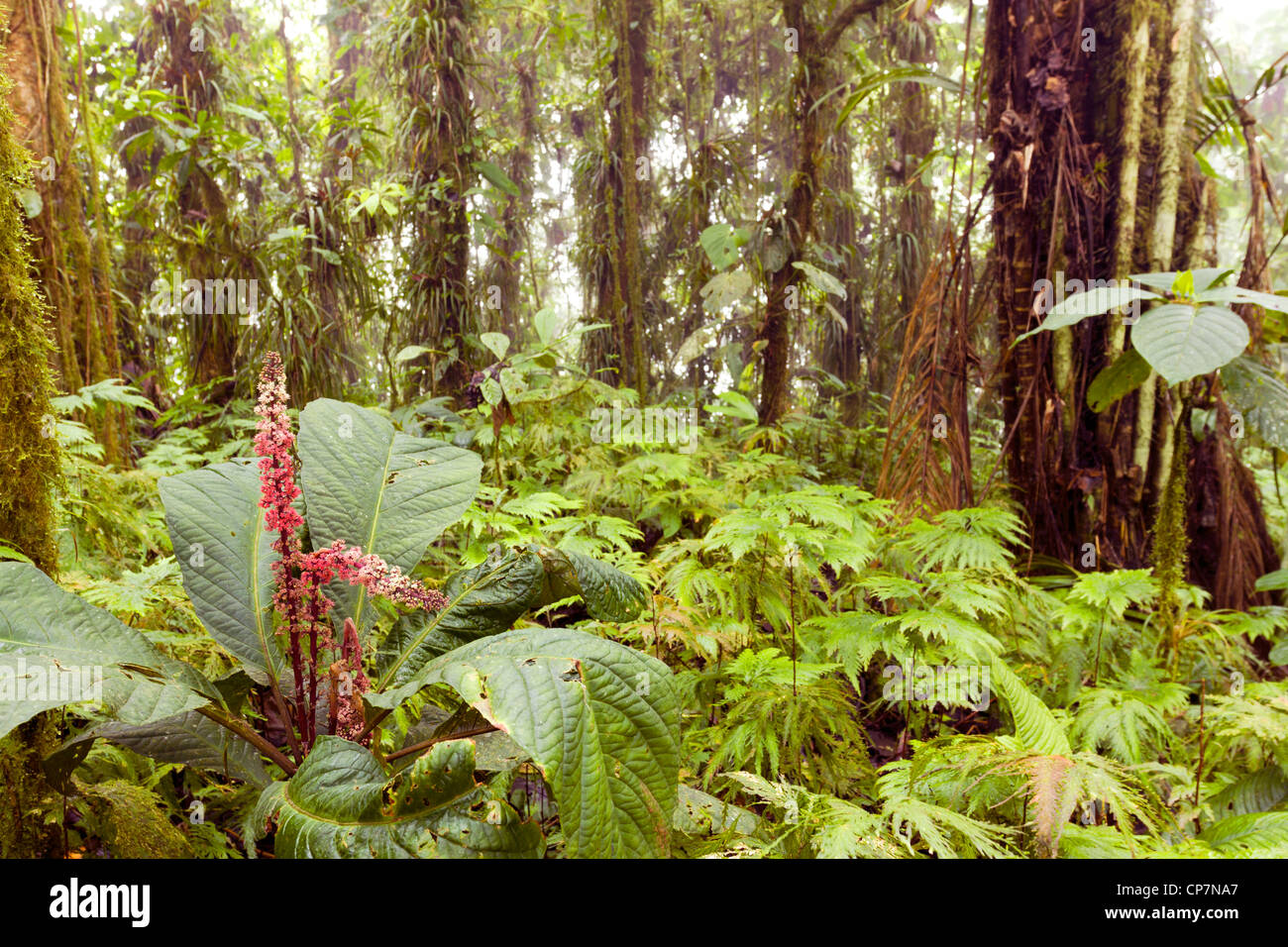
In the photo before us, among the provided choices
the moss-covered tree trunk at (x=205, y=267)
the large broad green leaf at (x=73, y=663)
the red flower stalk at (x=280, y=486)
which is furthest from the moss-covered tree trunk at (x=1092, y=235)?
the moss-covered tree trunk at (x=205, y=267)

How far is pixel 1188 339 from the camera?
1.64 meters

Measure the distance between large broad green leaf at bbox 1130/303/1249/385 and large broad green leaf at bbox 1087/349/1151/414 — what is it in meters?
0.30

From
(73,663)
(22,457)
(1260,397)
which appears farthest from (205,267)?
(1260,397)

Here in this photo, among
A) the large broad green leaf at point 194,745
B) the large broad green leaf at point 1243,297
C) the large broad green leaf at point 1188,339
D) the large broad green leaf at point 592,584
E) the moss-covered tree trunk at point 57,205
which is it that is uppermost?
the moss-covered tree trunk at point 57,205

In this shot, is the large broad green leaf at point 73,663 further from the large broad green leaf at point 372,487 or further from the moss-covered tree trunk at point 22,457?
the large broad green leaf at point 372,487

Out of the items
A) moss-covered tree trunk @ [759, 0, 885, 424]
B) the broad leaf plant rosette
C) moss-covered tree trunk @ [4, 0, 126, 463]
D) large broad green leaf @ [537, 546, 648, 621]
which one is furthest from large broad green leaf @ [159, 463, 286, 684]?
moss-covered tree trunk @ [759, 0, 885, 424]

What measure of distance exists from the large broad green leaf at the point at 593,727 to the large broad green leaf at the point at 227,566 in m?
0.47

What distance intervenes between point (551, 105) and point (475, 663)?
10.1 meters

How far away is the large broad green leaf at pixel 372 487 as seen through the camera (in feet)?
4.26

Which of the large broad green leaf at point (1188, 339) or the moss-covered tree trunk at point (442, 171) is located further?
the moss-covered tree trunk at point (442, 171)

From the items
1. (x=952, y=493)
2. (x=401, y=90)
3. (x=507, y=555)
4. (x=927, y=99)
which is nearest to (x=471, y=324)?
(x=401, y=90)

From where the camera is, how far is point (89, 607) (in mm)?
1051

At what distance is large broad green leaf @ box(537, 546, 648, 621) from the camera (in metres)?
1.28

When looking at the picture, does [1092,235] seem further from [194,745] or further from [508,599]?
[194,745]
